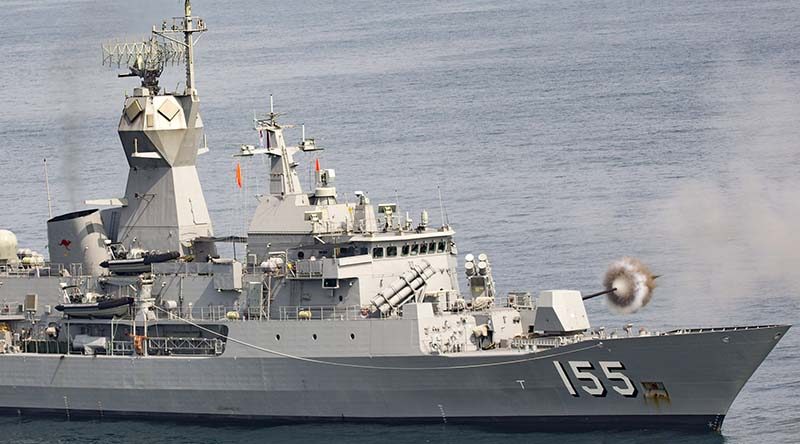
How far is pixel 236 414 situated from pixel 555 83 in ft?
159

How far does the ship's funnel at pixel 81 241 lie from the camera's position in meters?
41.6

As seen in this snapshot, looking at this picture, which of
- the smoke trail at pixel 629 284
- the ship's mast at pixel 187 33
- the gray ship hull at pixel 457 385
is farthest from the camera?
the ship's mast at pixel 187 33

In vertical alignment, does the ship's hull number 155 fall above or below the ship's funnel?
below

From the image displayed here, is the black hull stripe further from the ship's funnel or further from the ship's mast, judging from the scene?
the ship's mast

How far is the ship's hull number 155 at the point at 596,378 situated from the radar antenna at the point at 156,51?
13.1 m

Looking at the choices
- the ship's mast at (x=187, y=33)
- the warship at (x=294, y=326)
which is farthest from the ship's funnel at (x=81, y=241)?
the ship's mast at (x=187, y=33)

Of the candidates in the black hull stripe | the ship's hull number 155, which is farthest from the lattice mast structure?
the ship's hull number 155

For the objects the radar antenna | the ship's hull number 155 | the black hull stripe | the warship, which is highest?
the radar antenna

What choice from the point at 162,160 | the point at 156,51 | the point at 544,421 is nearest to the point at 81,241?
A: the point at 162,160

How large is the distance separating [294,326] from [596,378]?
711cm

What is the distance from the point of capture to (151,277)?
39969 millimetres

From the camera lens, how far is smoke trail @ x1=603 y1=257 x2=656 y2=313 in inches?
1506

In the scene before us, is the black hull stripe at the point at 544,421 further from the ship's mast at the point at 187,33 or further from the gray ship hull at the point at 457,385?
the ship's mast at the point at 187,33

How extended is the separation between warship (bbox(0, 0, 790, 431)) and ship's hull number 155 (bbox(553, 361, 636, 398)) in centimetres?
4
